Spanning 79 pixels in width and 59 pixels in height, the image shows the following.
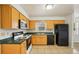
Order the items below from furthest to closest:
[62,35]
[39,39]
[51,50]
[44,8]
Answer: [39,39], [62,35], [51,50], [44,8]

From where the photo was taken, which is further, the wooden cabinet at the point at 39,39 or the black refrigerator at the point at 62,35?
the wooden cabinet at the point at 39,39

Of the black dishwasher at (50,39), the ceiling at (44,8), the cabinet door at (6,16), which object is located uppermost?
the ceiling at (44,8)

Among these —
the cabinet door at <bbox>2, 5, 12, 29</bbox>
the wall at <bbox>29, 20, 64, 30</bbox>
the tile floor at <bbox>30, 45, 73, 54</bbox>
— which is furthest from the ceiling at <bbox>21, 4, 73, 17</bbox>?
the wall at <bbox>29, 20, 64, 30</bbox>

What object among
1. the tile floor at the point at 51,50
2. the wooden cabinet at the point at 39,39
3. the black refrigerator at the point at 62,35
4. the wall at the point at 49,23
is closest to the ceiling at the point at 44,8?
the black refrigerator at the point at 62,35

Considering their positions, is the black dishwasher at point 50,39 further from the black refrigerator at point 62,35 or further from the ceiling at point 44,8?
the ceiling at point 44,8

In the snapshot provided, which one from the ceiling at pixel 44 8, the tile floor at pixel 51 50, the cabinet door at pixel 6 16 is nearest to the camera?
the cabinet door at pixel 6 16

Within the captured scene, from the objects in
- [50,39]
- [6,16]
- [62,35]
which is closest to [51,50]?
[62,35]

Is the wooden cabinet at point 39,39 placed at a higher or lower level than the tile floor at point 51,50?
higher

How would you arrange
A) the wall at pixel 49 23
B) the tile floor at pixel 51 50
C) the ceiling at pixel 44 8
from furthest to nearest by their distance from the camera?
the wall at pixel 49 23
the tile floor at pixel 51 50
the ceiling at pixel 44 8

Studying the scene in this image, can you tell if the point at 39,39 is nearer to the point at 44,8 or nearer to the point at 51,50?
the point at 51,50

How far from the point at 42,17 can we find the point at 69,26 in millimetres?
1958

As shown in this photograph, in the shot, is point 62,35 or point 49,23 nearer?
point 62,35

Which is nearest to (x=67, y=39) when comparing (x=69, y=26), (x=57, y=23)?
(x=69, y=26)
